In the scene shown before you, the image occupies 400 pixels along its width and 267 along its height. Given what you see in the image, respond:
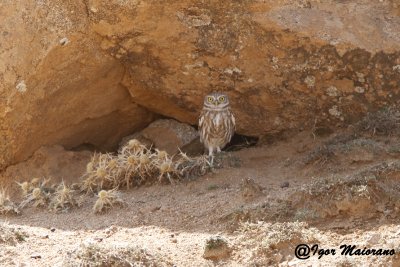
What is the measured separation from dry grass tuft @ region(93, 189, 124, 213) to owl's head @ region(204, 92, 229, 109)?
159 centimetres

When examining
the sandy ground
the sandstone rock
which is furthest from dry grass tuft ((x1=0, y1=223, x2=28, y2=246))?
the sandstone rock

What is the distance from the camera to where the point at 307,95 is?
7.05m

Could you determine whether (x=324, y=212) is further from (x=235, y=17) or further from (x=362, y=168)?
(x=235, y=17)

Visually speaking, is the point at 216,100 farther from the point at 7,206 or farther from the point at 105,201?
the point at 7,206

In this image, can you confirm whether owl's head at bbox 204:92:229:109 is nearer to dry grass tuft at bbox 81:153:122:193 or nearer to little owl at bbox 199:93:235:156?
little owl at bbox 199:93:235:156

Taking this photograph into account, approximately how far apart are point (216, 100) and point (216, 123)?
295 millimetres

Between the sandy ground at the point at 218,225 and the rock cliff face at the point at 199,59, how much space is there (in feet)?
2.52

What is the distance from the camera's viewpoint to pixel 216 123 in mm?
7301

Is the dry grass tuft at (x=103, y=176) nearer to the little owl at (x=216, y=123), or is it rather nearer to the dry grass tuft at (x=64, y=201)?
the dry grass tuft at (x=64, y=201)

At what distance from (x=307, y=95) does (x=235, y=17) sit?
104 cm

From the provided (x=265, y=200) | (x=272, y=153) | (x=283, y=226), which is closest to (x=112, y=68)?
(x=272, y=153)

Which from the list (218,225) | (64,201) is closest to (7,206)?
(64,201)

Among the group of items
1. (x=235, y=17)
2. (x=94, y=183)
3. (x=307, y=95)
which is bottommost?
(x=94, y=183)

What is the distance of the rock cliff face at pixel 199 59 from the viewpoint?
6695 millimetres
